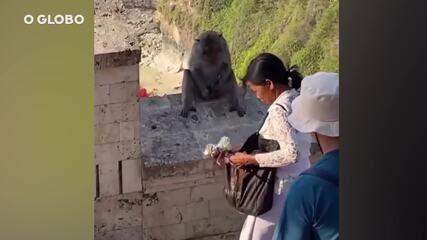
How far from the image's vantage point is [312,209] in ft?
5.83

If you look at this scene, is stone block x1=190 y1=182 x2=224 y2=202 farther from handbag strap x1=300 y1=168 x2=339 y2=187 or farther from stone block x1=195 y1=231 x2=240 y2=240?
handbag strap x1=300 y1=168 x2=339 y2=187

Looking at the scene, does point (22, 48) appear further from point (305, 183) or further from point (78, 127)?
point (305, 183)

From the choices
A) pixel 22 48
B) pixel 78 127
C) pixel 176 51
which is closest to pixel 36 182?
pixel 78 127

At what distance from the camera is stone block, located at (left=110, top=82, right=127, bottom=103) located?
1812mm

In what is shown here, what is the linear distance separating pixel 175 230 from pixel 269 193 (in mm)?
239

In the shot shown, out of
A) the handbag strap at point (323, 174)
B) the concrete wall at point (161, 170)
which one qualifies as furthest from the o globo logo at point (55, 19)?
the handbag strap at point (323, 174)

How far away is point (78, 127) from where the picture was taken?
5.99ft

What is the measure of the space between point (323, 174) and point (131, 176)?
45 centimetres

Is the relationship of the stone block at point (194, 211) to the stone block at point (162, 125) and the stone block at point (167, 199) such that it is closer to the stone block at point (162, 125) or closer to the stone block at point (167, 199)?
the stone block at point (167, 199)

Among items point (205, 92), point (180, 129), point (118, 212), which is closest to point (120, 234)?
point (118, 212)

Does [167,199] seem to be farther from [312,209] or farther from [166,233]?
[312,209]

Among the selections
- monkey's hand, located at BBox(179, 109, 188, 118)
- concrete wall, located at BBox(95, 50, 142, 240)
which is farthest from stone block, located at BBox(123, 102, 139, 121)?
monkey's hand, located at BBox(179, 109, 188, 118)

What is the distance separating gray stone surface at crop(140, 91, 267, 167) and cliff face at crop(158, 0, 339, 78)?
4.3 inches

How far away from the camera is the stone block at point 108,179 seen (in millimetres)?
1838
